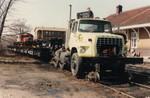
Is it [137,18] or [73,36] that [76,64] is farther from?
[137,18]

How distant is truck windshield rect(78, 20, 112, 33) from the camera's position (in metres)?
10.7

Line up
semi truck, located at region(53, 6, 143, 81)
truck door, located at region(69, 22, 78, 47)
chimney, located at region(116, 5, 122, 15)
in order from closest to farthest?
semi truck, located at region(53, 6, 143, 81) < truck door, located at region(69, 22, 78, 47) < chimney, located at region(116, 5, 122, 15)

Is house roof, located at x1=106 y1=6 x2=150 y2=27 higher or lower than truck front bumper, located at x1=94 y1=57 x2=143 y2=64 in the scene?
higher

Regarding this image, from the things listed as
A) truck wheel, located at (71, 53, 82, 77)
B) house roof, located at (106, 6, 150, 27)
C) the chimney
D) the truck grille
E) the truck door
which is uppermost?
the chimney

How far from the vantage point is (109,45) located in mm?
9586

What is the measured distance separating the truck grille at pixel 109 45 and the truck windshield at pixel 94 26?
4.61 feet

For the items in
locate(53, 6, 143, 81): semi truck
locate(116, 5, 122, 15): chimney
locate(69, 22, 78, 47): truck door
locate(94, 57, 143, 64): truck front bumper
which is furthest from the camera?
locate(116, 5, 122, 15): chimney

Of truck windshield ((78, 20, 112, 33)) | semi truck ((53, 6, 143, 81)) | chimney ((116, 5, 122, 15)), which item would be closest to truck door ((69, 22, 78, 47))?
semi truck ((53, 6, 143, 81))

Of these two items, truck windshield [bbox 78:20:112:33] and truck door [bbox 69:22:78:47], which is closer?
truck windshield [bbox 78:20:112:33]

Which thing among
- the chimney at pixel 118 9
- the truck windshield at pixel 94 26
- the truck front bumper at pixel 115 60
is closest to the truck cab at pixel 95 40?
the truck windshield at pixel 94 26

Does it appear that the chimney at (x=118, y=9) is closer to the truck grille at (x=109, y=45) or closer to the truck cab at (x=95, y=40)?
the truck cab at (x=95, y=40)

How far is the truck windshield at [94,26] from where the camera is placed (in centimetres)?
1074

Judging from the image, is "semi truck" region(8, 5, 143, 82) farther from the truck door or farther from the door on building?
the door on building

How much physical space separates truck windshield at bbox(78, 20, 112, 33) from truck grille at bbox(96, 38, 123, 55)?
141 centimetres
